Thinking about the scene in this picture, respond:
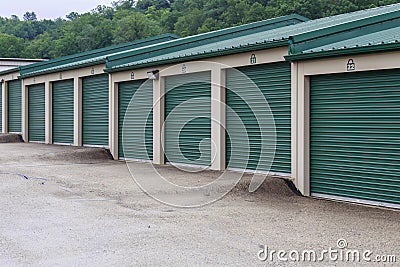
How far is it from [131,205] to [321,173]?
3.92m

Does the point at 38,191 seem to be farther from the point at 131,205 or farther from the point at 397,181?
the point at 397,181

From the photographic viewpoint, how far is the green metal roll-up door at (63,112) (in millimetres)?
23031

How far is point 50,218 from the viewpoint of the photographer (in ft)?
30.0

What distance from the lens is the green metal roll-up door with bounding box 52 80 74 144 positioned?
23031mm

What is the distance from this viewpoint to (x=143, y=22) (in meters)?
83.1

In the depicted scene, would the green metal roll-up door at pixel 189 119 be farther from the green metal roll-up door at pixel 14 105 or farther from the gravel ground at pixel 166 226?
the green metal roll-up door at pixel 14 105

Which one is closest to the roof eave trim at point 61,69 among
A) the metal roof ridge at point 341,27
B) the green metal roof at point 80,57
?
the green metal roof at point 80,57

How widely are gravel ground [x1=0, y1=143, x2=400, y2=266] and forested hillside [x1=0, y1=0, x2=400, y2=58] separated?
36255 mm

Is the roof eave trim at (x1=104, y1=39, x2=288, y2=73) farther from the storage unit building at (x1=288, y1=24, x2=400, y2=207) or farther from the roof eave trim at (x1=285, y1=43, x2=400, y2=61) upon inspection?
the storage unit building at (x1=288, y1=24, x2=400, y2=207)

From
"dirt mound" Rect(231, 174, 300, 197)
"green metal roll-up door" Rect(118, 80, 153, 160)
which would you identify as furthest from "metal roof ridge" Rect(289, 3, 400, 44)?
"green metal roll-up door" Rect(118, 80, 153, 160)

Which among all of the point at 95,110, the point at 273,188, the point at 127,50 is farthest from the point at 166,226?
the point at 127,50

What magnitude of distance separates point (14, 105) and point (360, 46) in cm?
2165

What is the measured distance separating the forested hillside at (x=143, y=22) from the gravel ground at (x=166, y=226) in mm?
36255

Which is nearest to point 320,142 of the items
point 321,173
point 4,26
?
Answer: point 321,173
